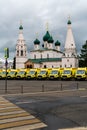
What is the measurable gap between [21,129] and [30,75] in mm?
55131

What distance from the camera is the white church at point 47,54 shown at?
131 m

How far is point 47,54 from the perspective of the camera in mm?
148000

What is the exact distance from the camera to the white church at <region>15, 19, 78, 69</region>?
131m

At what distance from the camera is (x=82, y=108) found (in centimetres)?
1683

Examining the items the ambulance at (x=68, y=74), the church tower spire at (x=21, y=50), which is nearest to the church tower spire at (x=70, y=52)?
the church tower spire at (x=21, y=50)

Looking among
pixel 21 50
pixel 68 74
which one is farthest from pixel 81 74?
pixel 21 50

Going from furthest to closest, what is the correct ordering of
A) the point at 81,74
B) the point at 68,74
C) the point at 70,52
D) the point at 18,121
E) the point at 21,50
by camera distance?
the point at 21,50
the point at 70,52
the point at 68,74
the point at 81,74
the point at 18,121

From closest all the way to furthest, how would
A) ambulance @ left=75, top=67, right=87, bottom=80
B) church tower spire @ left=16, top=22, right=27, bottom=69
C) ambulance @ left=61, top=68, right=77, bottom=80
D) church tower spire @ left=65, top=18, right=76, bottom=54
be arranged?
ambulance @ left=75, top=67, right=87, bottom=80 < ambulance @ left=61, top=68, right=77, bottom=80 < church tower spire @ left=65, top=18, right=76, bottom=54 < church tower spire @ left=16, top=22, right=27, bottom=69

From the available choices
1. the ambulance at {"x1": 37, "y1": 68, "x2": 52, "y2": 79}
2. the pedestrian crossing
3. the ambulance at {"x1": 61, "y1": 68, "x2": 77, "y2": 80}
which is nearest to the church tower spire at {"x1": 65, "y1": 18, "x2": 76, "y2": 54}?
the ambulance at {"x1": 37, "y1": 68, "x2": 52, "y2": 79}

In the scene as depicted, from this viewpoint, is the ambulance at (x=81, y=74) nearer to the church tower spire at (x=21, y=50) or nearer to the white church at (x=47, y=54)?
the white church at (x=47, y=54)

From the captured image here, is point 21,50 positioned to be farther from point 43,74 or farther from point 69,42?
point 43,74

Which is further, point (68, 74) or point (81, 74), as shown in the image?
point (68, 74)


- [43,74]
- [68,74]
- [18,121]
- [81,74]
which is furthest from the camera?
[43,74]

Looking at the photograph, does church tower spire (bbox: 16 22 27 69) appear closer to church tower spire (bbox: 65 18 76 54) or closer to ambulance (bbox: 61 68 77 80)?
church tower spire (bbox: 65 18 76 54)
